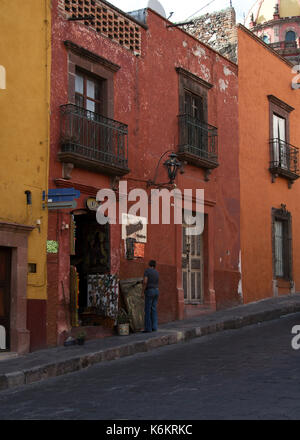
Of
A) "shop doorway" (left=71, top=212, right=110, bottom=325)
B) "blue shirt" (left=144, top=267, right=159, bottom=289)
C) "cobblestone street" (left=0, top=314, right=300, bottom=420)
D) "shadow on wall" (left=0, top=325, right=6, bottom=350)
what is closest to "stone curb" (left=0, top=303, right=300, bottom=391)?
"cobblestone street" (left=0, top=314, right=300, bottom=420)

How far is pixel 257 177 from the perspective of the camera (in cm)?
1900

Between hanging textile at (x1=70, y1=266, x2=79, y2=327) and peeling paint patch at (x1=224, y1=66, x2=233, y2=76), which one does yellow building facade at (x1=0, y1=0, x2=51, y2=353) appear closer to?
hanging textile at (x1=70, y1=266, x2=79, y2=327)

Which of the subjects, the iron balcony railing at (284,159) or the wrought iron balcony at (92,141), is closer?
the wrought iron balcony at (92,141)

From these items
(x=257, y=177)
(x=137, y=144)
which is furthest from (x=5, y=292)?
(x=257, y=177)

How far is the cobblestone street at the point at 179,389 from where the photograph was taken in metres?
6.08

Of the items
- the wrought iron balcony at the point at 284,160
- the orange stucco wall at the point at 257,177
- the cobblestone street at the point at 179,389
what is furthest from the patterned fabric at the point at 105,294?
the wrought iron balcony at the point at 284,160

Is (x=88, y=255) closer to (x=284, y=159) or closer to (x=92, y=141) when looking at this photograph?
(x=92, y=141)

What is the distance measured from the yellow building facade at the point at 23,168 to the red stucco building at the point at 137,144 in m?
0.27

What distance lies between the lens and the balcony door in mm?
19812

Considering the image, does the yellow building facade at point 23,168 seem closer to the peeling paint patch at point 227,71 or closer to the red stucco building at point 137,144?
the red stucco building at point 137,144

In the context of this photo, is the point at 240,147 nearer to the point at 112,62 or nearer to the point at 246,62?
the point at 246,62

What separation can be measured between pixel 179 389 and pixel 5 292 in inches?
184

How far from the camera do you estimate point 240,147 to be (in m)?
18.2
